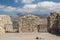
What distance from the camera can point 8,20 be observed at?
2348 cm

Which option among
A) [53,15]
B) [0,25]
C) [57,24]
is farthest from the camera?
[53,15]

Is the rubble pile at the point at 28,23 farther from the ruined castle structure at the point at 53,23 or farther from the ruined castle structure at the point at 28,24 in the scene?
the ruined castle structure at the point at 53,23

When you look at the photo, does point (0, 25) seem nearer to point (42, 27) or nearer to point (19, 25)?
point (19, 25)

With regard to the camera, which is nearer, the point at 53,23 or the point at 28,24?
the point at 28,24

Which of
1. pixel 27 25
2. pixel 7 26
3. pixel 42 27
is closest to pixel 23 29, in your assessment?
pixel 27 25

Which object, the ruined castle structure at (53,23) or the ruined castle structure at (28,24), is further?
the ruined castle structure at (28,24)

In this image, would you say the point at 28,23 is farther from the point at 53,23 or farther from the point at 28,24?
the point at 53,23

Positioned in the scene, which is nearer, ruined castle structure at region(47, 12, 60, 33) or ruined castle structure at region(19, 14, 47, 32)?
ruined castle structure at region(47, 12, 60, 33)

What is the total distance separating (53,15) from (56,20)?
166cm

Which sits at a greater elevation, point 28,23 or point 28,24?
point 28,23

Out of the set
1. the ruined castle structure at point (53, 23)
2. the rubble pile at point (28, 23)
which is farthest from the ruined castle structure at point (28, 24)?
the ruined castle structure at point (53, 23)

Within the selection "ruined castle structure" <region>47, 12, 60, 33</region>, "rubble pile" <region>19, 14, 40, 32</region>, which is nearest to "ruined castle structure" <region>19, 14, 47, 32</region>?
"rubble pile" <region>19, 14, 40, 32</region>

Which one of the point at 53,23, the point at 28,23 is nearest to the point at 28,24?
the point at 28,23

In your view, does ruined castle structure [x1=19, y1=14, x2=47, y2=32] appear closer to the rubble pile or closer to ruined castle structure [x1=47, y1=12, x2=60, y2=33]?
the rubble pile
